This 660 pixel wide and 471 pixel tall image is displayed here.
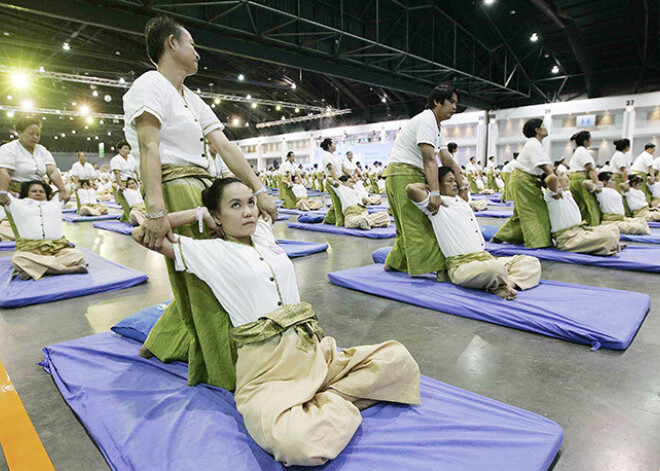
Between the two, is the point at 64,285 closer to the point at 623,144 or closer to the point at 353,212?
the point at 353,212

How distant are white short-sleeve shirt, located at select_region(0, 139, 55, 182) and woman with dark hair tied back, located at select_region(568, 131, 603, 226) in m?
6.19

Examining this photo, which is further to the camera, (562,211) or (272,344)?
(562,211)

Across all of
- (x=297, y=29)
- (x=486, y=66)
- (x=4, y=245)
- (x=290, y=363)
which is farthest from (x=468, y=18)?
(x=290, y=363)

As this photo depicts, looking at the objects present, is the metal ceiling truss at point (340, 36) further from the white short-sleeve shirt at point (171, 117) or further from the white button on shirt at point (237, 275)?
the white button on shirt at point (237, 275)

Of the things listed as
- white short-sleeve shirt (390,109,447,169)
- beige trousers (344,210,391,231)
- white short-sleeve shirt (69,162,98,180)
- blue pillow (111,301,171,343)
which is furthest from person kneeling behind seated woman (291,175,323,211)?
blue pillow (111,301,171,343)

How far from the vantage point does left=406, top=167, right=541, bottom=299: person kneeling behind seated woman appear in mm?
3061

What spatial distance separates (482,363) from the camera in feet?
6.97

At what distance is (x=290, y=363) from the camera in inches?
59.9

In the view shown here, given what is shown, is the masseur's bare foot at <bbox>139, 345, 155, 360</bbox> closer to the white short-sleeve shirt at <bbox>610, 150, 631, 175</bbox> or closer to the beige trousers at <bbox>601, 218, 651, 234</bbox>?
the beige trousers at <bbox>601, 218, 651, 234</bbox>

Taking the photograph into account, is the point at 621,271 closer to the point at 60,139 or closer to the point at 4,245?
the point at 4,245

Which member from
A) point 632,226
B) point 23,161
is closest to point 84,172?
point 23,161

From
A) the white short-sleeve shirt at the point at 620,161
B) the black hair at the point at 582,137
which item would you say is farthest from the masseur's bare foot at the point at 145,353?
the white short-sleeve shirt at the point at 620,161

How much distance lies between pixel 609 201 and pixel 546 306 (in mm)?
3737

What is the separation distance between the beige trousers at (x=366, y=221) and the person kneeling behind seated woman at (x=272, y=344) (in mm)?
5057
